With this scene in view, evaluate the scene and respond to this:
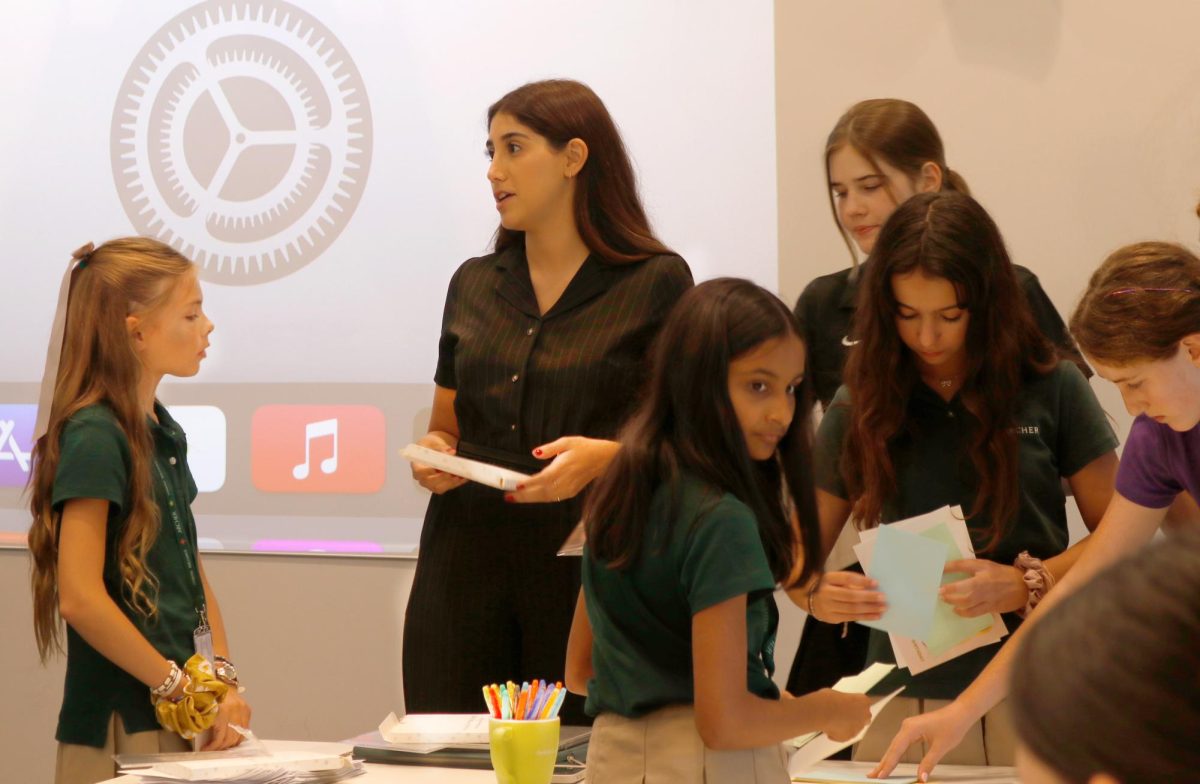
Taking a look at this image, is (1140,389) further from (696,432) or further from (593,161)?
(593,161)

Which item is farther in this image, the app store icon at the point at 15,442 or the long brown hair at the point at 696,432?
the app store icon at the point at 15,442

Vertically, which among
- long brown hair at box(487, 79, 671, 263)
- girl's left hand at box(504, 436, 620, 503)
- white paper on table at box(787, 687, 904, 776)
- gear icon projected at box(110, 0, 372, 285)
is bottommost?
white paper on table at box(787, 687, 904, 776)

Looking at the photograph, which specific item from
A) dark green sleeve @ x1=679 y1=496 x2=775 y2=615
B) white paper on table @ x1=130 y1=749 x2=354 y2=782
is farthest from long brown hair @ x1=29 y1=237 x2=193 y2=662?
dark green sleeve @ x1=679 y1=496 x2=775 y2=615

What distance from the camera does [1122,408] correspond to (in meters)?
2.92

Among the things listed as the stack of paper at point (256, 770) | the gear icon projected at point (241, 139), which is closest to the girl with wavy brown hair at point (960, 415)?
the stack of paper at point (256, 770)

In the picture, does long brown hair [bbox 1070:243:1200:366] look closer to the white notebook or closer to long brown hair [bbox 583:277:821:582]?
long brown hair [bbox 583:277:821:582]

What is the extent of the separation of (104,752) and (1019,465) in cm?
139

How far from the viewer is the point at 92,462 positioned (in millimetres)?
2025

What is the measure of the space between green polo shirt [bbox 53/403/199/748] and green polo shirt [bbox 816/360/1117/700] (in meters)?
1.07

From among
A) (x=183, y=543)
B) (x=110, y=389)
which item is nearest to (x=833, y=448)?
(x=183, y=543)

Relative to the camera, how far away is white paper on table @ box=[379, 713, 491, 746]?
1.82 m

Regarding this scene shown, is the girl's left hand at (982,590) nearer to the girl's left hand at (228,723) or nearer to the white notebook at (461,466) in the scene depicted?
the white notebook at (461,466)

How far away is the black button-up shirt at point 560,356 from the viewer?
217 cm

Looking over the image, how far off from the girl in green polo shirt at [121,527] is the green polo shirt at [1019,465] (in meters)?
1.04
